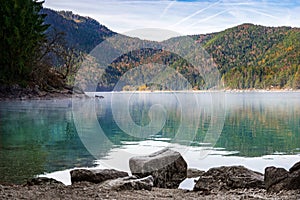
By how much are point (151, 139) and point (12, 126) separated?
8071 millimetres

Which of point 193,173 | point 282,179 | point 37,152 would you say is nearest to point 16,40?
point 37,152

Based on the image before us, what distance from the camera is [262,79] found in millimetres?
146625

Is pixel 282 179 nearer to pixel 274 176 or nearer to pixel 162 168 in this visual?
pixel 274 176

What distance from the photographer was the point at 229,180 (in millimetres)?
7992

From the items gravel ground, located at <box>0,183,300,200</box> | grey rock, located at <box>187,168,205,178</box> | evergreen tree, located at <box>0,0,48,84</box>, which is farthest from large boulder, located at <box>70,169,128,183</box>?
evergreen tree, located at <box>0,0,48,84</box>

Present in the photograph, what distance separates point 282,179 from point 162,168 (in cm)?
A: 270

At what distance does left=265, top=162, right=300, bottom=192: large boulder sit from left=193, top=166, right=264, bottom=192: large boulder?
38 centimetres

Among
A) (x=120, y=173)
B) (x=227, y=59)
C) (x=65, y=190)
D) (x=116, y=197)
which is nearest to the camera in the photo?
(x=116, y=197)

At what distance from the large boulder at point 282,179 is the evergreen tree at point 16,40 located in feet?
132

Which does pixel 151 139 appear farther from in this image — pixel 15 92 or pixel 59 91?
pixel 59 91

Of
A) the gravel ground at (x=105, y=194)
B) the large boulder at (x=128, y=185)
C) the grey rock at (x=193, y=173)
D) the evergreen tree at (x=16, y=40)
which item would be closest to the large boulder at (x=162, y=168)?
the grey rock at (x=193, y=173)

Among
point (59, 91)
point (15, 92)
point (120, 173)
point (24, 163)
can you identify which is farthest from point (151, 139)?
point (59, 91)

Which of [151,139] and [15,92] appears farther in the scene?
[15,92]

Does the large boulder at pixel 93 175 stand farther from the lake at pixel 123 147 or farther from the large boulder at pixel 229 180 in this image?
the large boulder at pixel 229 180
